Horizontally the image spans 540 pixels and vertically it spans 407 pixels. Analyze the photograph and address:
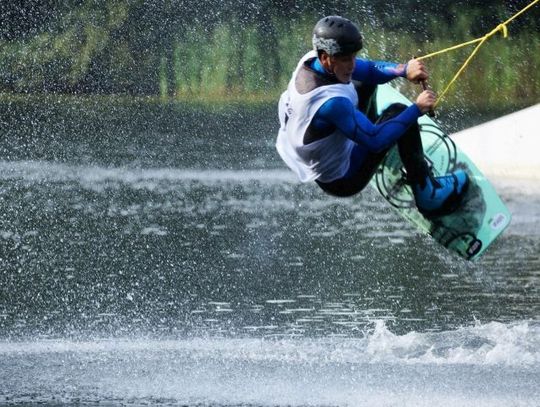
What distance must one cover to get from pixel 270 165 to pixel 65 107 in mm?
8816

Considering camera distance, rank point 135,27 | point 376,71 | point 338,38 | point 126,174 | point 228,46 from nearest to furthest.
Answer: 1. point 338,38
2. point 376,71
3. point 126,174
4. point 228,46
5. point 135,27

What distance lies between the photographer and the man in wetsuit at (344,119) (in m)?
6.71

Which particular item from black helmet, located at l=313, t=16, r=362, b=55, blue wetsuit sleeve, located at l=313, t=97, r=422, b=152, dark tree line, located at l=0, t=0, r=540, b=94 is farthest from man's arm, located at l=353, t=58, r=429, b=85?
A: dark tree line, located at l=0, t=0, r=540, b=94

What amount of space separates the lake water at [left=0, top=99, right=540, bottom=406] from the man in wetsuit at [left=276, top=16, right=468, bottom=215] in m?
1.04

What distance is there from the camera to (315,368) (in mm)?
7578

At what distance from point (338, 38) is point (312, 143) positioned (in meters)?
0.56

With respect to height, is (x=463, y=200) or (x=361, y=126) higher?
(x=361, y=126)

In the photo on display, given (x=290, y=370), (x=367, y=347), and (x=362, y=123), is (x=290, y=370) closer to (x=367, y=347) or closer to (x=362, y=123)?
(x=367, y=347)

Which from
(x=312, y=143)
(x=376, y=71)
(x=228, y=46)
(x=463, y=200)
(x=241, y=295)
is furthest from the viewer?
(x=228, y=46)

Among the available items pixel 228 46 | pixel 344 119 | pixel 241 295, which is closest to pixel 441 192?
pixel 344 119

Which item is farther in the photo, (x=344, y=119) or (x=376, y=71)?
(x=376, y=71)

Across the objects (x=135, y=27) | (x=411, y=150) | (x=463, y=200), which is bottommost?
(x=135, y=27)

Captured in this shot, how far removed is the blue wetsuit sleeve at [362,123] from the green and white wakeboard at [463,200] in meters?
0.93

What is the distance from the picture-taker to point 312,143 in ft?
22.7
